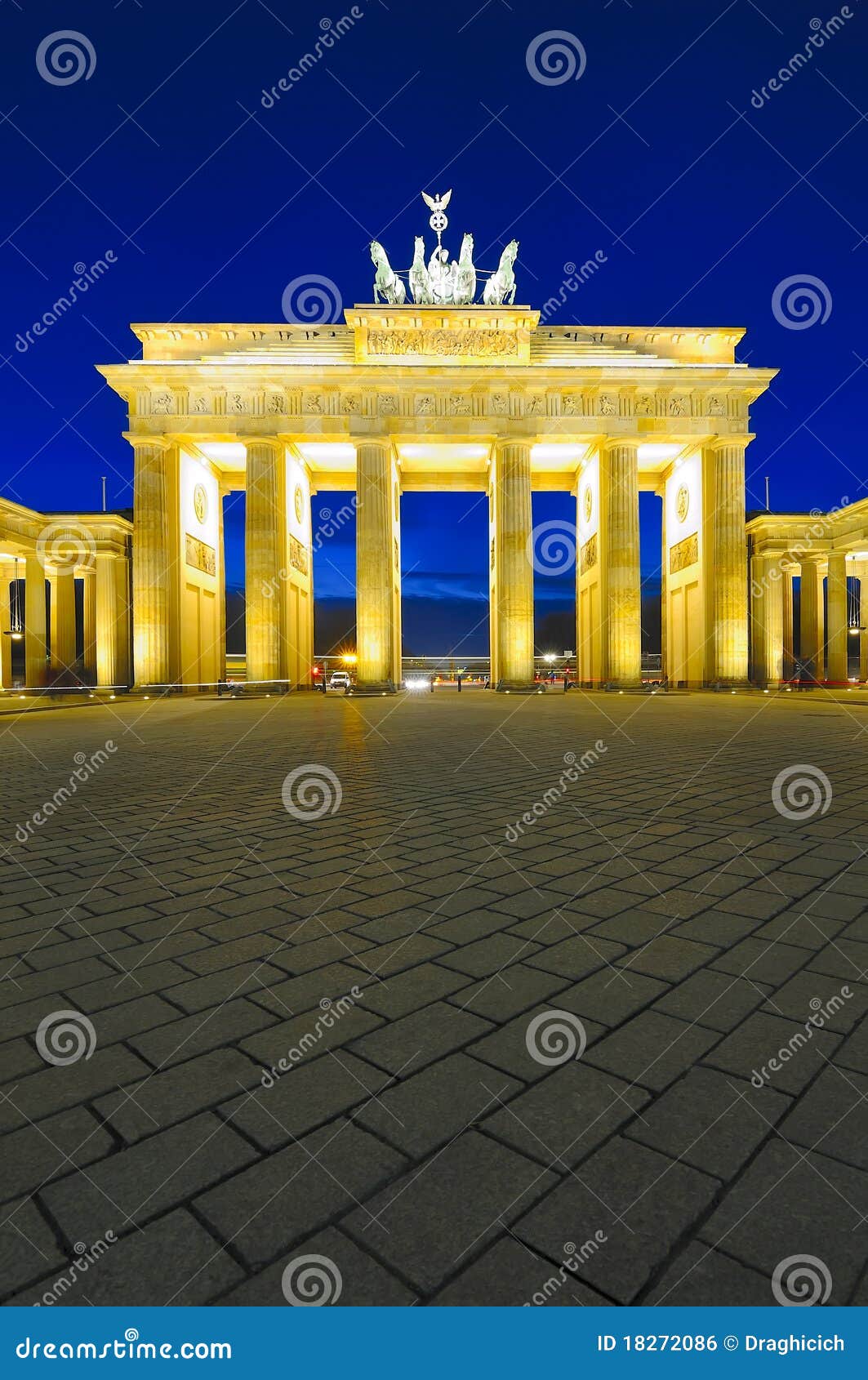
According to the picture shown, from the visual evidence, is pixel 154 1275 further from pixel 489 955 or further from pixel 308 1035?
pixel 489 955

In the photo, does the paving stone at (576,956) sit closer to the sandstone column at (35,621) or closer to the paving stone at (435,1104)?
the paving stone at (435,1104)

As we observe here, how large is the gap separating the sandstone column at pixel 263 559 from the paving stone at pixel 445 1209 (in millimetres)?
30696

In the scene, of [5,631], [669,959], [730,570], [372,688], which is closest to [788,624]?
[730,570]

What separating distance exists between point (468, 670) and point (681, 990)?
48.1 metres

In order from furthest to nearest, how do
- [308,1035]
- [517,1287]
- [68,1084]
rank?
[308,1035], [68,1084], [517,1287]

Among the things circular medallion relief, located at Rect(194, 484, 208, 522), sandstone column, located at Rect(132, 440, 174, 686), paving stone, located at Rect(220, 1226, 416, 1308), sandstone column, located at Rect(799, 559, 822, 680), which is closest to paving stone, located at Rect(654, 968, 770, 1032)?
paving stone, located at Rect(220, 1226, 416, 1308)

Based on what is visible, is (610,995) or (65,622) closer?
(610,995)

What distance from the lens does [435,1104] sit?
182cm

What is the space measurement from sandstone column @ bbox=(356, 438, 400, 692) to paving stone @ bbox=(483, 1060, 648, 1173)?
29.8 metres

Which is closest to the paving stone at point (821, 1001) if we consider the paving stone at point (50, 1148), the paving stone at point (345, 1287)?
the paving stone at point (345, 1287)

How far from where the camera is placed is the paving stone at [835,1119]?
1.65 m

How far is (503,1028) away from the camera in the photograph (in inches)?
87.6

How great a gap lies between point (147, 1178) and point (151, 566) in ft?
108

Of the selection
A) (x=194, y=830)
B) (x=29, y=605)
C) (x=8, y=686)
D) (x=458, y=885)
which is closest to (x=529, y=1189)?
(x=458, y=885)
